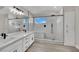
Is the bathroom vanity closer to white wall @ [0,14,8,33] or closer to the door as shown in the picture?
white wall @ [0,14,8,33]

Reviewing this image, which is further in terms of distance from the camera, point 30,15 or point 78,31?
point 30,15

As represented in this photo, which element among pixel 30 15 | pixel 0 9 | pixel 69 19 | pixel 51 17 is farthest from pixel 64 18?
pixel 0 9

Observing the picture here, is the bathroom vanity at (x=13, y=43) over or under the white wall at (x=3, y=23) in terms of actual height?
under

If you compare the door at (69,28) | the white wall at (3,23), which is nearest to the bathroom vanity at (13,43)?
the white wall at (3,23)

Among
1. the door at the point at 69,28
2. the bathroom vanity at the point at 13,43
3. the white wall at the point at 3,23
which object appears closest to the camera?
the bathroom vanity at the point at 13,43

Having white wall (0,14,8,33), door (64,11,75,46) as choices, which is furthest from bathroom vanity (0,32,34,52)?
door (64,11,75,46)

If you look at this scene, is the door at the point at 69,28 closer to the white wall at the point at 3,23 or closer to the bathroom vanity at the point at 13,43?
the bathroom vanity at the point at 13,43

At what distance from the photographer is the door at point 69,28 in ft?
15.4

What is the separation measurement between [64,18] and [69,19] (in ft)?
1.03

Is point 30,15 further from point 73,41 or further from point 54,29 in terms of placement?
point 73,41

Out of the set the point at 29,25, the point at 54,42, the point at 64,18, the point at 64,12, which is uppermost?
the point at 64,12

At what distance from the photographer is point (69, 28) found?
475 centimetres

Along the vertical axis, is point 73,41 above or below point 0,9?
below

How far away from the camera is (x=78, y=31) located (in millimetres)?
4070
